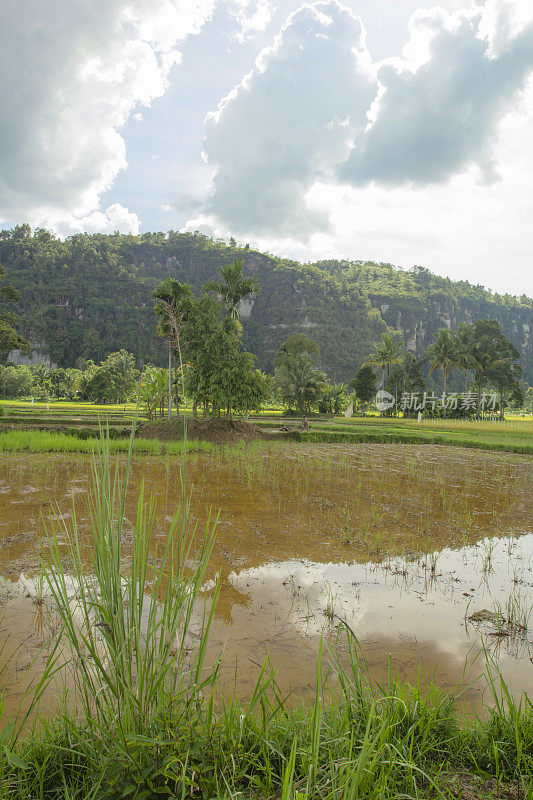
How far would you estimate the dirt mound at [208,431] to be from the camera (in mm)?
17609

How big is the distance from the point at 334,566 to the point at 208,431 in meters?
14.2

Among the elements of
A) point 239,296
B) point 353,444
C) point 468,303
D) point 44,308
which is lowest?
point 353,444

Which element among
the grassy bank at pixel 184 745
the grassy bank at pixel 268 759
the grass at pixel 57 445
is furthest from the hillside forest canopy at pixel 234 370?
the grass at pixel 57 445

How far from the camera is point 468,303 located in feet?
449

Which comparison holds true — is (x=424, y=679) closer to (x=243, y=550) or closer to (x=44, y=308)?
(x=243, y=550)

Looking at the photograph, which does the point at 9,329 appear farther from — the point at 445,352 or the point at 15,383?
the point at 445,352

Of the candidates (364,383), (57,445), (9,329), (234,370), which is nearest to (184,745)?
(57,445)

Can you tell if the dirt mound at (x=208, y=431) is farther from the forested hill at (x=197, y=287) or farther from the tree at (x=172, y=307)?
the forested hill at (x=197, y=287)

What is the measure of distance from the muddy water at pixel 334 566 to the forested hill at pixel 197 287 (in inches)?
3375

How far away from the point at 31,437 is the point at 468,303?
5735 inches

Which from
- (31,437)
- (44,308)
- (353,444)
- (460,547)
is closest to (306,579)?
(460,547)

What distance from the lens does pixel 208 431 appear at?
18594 millimetres

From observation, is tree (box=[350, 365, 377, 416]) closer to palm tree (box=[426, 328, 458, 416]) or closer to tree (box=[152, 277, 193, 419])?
palm tree (box=[426, 328, 458, 416])

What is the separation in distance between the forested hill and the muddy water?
8572cm
